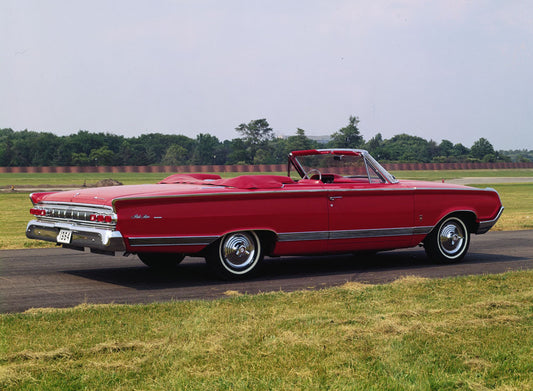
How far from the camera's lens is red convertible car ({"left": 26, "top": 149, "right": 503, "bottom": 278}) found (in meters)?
6.93

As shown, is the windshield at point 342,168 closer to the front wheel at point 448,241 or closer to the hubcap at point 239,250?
the front wheel at point 448,241

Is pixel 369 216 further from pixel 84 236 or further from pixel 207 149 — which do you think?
pixel 207 149

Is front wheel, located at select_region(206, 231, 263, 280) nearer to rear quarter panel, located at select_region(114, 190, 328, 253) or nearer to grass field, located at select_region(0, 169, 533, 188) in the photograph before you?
rear quarter panel, located at select_region(114, 190, 328, 253)

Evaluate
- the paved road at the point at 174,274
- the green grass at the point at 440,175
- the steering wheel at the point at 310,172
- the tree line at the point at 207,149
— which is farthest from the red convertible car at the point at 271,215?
the tree line at the point at 207,149

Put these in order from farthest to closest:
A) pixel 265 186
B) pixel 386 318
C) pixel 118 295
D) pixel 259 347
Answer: pixel 265 186 → pixel 118 295 → pixel 386 318 → pixel 259 347

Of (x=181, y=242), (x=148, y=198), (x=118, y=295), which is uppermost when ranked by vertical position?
(x=148, y=198)

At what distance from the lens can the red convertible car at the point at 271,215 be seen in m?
6.93

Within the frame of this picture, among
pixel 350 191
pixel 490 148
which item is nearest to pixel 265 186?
pixel 350 191

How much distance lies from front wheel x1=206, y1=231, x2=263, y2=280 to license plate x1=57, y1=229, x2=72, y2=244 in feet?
4.79

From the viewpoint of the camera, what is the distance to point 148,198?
6844mm

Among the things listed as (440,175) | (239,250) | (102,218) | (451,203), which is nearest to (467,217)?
(451,203)

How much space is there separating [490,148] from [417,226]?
133m

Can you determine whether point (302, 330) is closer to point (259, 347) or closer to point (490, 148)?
point (259, 347)

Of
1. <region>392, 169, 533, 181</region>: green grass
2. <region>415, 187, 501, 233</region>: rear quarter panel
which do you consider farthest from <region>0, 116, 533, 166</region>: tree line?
<region>415, 187, 501, 233</region>: rear quarter panel
